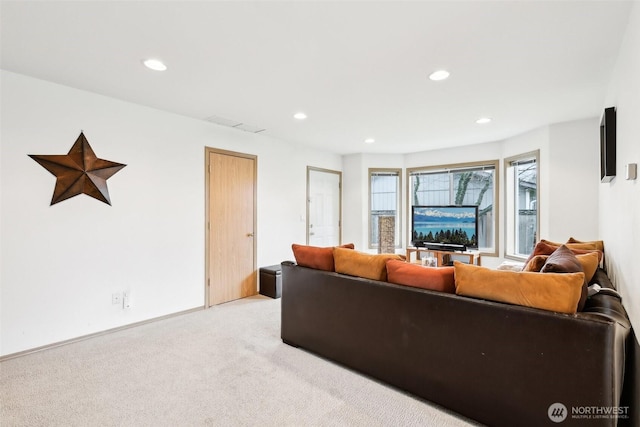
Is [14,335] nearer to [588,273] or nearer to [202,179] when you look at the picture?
[202,179]

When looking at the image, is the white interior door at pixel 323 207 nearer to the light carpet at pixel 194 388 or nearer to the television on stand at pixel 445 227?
the television on stand at pixel 445 227

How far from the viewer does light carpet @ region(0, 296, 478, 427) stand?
1892mm

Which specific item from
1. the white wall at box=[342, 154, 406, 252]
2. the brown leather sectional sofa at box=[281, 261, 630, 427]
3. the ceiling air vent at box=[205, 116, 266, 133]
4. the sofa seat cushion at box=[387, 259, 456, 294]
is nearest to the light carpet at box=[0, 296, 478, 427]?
the brown leather sectional sofa at box=[281, 261, 630, 427]

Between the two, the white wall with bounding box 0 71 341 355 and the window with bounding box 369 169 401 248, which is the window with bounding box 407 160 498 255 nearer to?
the window with bounding box 369 169 401 248

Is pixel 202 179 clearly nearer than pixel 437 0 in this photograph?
No

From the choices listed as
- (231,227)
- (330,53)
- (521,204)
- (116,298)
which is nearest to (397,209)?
(521,204)

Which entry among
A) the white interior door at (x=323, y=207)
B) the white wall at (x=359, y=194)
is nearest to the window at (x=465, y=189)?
the white wall at (x=359, y=194)

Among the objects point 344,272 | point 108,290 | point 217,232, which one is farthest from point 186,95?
point 344,272

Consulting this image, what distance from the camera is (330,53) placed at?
89.2 inches

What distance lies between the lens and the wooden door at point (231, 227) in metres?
4.11

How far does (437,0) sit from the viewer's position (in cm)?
169

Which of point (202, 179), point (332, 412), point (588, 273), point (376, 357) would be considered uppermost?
point (202, 179)

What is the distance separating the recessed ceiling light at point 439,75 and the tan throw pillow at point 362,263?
5.14ft

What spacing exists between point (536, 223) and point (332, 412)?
3.99 meters
